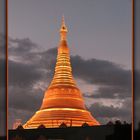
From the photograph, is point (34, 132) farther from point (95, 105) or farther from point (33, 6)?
point (33, 6)

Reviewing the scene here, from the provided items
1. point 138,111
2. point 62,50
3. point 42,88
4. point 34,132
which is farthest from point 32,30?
point 138,111

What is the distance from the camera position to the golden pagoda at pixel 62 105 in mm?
2635

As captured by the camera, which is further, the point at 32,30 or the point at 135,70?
the point at 32,30

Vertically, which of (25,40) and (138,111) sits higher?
(25,40)

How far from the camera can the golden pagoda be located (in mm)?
2635

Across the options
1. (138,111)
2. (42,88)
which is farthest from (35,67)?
(138,111)

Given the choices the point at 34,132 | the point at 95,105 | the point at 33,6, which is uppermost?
the point at 33,6

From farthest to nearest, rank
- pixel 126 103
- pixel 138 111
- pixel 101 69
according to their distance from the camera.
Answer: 1. pixel 101 69
2. pixel 126 103
3. pixel 138 111

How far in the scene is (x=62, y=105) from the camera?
3121 millimetres

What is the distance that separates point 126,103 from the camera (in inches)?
99.9

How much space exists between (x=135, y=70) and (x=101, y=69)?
54 cm

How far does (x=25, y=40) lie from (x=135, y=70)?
0.96 metres

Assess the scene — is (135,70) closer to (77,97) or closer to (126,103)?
(126,103)

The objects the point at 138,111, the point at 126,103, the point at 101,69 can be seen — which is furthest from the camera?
the point at 101,69
